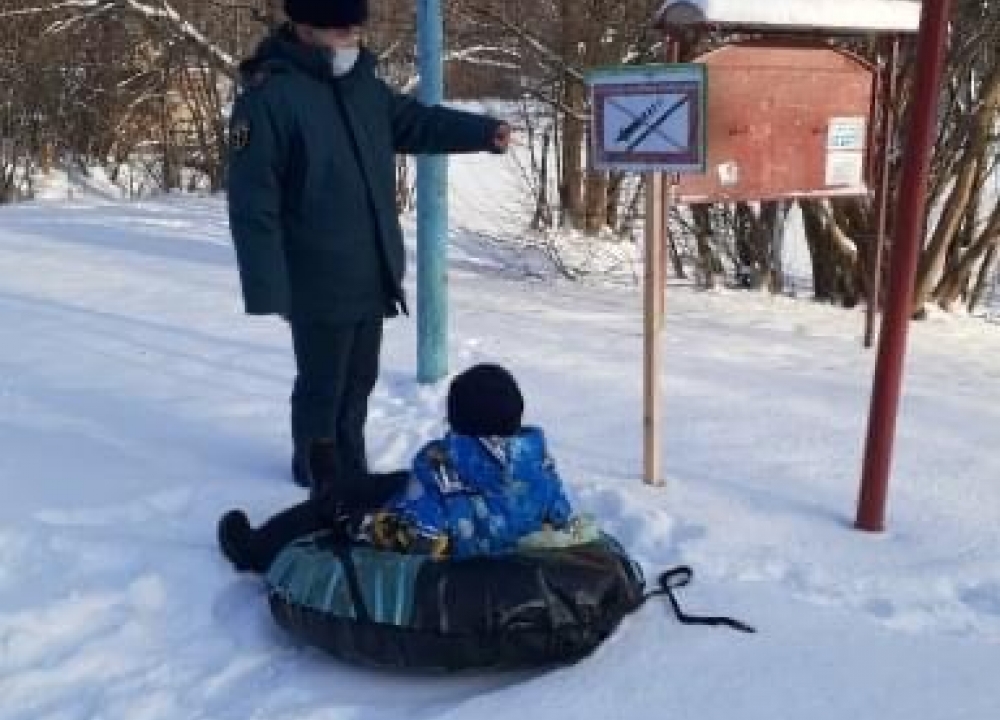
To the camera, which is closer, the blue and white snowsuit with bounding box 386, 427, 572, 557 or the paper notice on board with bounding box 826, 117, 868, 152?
the blue and white snowsuit with bounding box 386, 427, 572, 557

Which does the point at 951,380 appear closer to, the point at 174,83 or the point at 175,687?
the point at 175,687

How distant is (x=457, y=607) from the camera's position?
2.89m

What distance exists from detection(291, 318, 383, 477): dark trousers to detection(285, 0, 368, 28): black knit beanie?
0.85m

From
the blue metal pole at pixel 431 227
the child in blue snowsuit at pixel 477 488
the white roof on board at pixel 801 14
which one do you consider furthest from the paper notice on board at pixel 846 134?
the child in blue snowsuit at pixel 477 488

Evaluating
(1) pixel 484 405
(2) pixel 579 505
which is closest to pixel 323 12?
(1) pixel 484 405

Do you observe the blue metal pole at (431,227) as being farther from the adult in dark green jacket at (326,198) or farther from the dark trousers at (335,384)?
the dark trousers at (335,384)

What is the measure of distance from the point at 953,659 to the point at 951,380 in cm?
296

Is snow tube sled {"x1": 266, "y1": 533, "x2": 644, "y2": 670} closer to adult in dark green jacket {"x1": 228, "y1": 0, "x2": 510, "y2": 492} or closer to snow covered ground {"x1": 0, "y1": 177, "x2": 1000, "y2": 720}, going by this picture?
snow covered ground {"x1": 0, "y1": 177, "x2": 1000, "y2": 720}

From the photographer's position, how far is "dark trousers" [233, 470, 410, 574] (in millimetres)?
3488

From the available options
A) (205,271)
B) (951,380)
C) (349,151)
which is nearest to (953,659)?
(349,151)

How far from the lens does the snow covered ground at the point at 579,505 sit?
2.90 meters

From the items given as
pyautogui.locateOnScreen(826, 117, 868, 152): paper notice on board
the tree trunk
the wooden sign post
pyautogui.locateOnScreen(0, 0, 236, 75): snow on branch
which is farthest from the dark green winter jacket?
pyautogui.locateOnScreen(0, 0, 236, 75): snow on branch

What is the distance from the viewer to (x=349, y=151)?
146 inches

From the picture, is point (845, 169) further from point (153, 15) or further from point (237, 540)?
point (153, 15)
